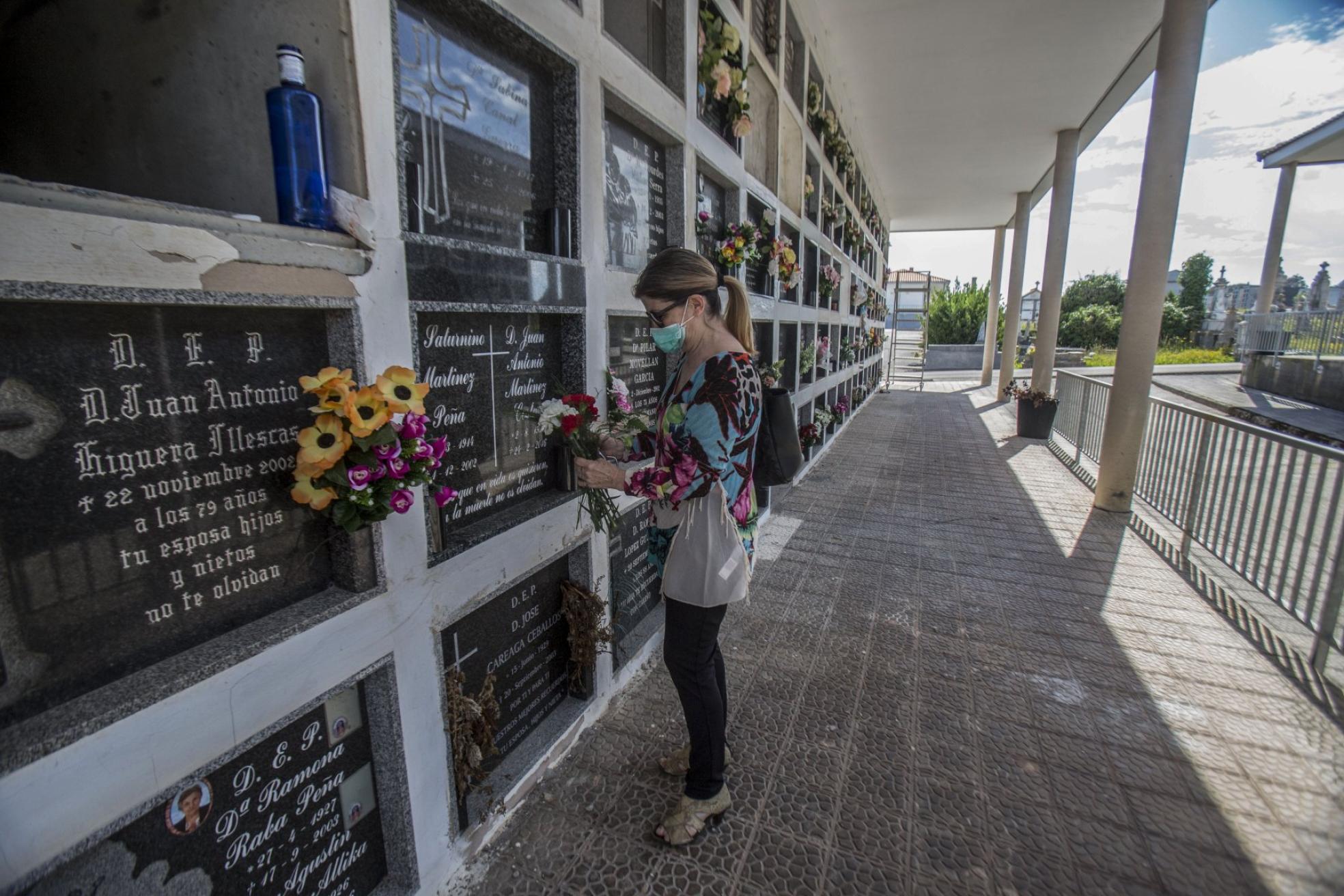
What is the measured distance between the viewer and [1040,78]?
7.75 m

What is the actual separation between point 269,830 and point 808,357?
18.8 ft

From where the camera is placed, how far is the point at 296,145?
4.01ft

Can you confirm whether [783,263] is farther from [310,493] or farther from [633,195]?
[310,493]

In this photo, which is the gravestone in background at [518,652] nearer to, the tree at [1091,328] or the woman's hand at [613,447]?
the woman's hand at [613,447]

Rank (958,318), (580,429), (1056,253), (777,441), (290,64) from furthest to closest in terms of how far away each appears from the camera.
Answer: (958,318)
(1056,253)
(777,441)
(580,429)
(290,64)

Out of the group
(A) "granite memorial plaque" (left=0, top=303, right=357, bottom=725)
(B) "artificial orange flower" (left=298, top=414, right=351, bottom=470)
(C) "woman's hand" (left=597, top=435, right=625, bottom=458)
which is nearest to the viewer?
(A) "granite memorial plaque" (left=0, top=303, right=357, bottom=725)

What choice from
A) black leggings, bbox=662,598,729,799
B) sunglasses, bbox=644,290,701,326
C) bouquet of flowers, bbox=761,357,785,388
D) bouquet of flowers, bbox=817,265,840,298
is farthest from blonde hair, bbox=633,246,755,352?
bouquet of flowers, bbox=817,265,840,298

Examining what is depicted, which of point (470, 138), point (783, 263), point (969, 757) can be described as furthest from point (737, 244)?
point (969, 757)

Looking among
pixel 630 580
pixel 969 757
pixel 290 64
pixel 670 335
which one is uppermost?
pixel 290 64

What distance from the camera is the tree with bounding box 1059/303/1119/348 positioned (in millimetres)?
30953

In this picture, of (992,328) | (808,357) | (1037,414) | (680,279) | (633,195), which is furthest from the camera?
(992,328)

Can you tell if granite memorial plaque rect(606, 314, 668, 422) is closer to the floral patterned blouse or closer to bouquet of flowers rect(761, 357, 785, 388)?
the floral patterned blouse

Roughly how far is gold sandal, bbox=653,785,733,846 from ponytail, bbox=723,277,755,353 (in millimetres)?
1425

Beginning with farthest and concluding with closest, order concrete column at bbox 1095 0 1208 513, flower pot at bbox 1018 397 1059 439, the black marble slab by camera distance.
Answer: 1. flower pot at bbox 1018 397 1059 439
2. concrete column at bbox 1095 0 1208 513
3. the black marble slab
